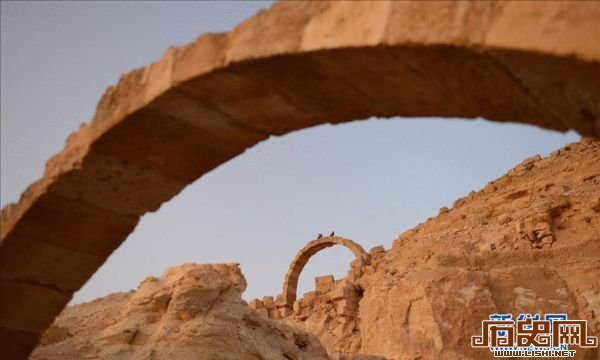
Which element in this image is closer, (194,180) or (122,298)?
(194,180)

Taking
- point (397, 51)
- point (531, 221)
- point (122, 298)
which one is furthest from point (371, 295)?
point (397, 51)

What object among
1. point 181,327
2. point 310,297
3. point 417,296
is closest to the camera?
point 181,327

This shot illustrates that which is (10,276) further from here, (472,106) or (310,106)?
(472,106)

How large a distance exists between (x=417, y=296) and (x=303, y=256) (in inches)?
348

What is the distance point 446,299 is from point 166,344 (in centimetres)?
484

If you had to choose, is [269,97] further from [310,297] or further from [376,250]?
[376,250]

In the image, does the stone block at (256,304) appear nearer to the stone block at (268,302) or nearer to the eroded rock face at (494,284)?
the stone block at (268,302)

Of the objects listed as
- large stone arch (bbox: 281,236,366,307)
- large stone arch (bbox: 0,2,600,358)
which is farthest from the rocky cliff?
large stone arch (bbox: 0,2,600,358)

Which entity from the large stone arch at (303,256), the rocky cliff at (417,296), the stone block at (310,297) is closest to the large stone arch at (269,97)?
the rocky cliff at (417,296)

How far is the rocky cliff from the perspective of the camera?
16.0 ft

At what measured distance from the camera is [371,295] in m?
9.39

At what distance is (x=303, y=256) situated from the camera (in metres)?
17.0

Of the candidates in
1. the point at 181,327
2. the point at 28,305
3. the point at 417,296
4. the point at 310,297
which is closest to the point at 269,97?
the point at 28,305

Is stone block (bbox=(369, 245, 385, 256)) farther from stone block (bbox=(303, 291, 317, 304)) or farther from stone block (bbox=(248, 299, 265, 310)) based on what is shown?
stone block (bbox=(248, 299, 265, 310))
